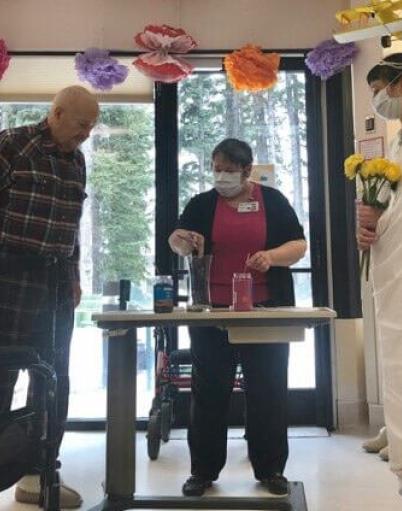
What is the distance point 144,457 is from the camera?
8.80 ft

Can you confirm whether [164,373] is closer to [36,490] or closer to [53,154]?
[36,490]

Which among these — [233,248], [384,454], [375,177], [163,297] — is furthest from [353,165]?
[384,454]

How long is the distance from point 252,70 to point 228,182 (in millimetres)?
1329

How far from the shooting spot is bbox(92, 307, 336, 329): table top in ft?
5.11

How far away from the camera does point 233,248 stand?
211cm

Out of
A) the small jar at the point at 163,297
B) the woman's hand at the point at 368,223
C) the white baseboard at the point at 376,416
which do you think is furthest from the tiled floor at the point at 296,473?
the woman's hand at the point at 368,223

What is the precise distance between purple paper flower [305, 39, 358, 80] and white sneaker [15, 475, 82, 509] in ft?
8.34

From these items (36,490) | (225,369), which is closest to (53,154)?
(225,369)

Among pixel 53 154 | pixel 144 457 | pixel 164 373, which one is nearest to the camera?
→ pixel 53 154

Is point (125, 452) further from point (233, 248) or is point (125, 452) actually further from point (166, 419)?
point (166, 419)

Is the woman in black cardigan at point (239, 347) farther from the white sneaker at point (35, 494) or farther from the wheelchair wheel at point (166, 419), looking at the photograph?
the wheelchair wheel at point (166, 419)

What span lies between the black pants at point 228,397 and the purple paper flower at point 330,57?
186 centimetres

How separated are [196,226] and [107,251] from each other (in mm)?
1682

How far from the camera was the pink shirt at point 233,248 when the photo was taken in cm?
210
